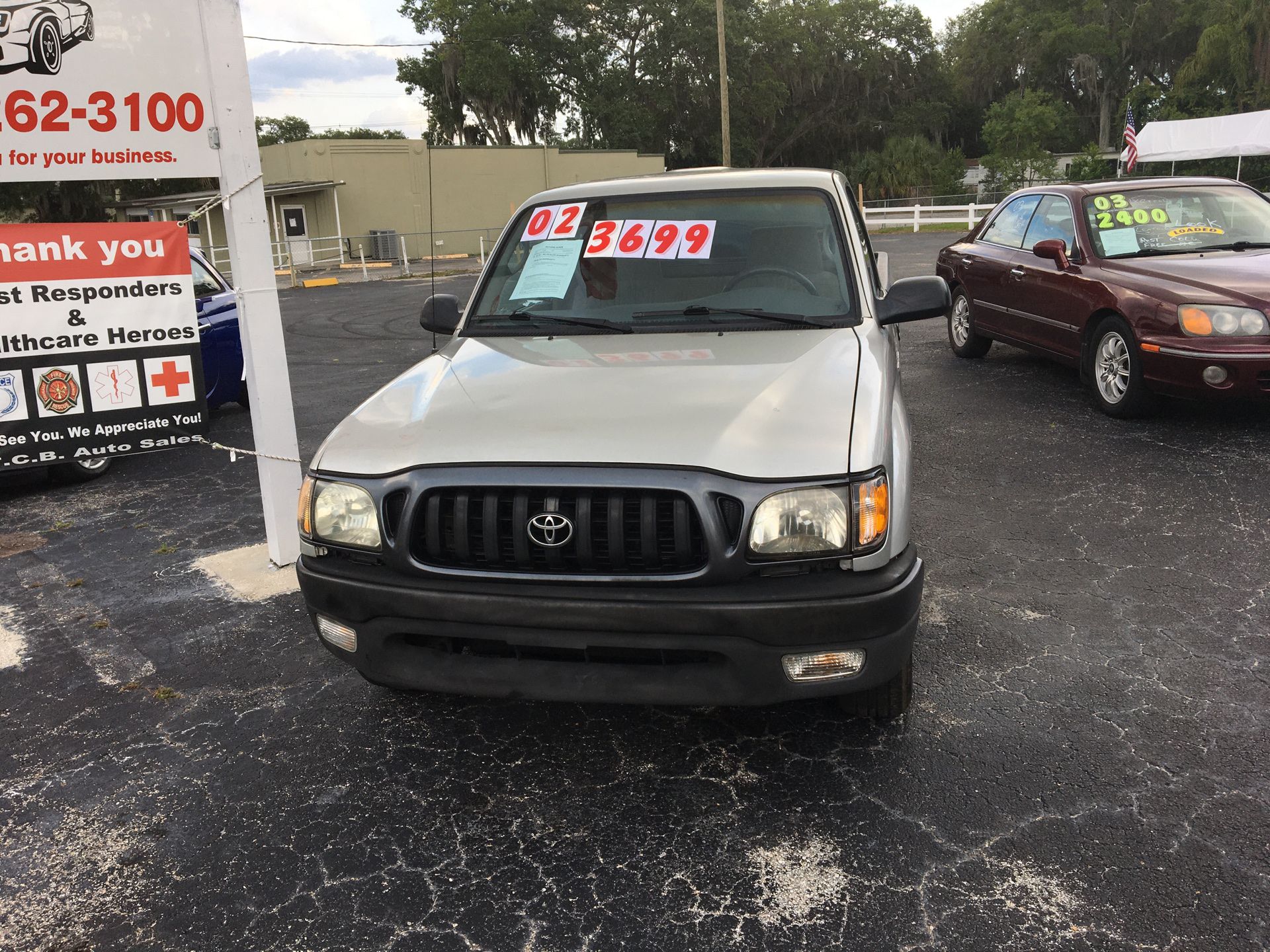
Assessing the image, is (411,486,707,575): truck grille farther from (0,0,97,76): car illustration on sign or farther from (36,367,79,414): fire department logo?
(0,0,97,76): car illustration on sign

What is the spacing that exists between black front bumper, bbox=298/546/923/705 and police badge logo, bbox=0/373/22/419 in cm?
257

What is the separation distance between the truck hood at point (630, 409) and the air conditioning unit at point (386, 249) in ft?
105

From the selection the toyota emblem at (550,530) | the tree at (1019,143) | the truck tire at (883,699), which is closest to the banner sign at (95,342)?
the toyota emblem at (550,530)

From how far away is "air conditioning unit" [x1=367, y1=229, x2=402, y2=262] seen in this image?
34281 millimetres

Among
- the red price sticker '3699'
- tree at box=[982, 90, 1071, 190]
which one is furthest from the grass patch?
the red price sticker '3699'

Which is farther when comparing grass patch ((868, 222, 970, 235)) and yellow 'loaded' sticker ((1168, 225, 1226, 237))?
grass patch ((868, 222, 970, 235))

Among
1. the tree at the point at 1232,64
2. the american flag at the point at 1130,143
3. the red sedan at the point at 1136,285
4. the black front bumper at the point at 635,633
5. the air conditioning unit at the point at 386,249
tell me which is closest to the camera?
the black front bumper at the point at 635,633

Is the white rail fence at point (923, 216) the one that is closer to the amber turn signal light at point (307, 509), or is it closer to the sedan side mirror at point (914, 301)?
the sedan side mirror at point (914, 301)

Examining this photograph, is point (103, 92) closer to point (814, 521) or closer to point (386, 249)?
point (814, 521)

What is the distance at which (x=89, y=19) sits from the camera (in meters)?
4.17

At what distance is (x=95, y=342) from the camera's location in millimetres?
4551

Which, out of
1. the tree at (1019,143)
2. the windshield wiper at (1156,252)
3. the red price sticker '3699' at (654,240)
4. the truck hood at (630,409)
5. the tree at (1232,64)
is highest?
the tree at (1232,64)

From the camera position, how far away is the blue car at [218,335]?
299 inches

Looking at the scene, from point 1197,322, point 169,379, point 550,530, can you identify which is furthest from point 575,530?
point 1197,322
